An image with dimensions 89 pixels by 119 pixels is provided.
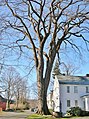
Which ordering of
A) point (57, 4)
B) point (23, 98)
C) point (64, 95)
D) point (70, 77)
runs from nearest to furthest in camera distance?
point (57, 4)
point (64, 95)
point (70, 77)
point (23, 98)

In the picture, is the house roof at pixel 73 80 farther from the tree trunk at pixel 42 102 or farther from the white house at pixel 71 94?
the tree trunk at pixel 42 102

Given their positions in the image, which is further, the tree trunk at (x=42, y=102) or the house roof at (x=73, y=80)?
the house roof at (x=73, y=80)

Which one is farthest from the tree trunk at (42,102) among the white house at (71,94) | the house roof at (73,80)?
the house roof at (73,80)

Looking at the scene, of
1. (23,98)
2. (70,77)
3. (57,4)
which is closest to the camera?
(57,4)

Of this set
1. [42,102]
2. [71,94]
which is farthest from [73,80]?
[42,102]

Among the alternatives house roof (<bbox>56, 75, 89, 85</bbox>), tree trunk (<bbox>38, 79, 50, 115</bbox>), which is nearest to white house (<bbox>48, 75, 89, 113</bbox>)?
house roof (<bbox>56, 75, 89, 85</bbox>)

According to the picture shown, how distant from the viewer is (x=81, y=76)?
170ft

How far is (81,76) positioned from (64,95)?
778 centimetres

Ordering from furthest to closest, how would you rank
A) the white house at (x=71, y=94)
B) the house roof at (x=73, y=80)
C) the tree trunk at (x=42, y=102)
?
the house roof at (x=73, y=80) → the white house at (x=71, y=94) → the tree trunk at (x=42, y=102)

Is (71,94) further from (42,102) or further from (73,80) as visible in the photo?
(42,102)

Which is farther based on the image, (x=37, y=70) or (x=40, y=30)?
(x=40, y=30)

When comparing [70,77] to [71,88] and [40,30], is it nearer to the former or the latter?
[71,88]

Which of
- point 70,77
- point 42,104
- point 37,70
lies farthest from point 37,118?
point 70,77

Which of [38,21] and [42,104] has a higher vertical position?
[38,21]
